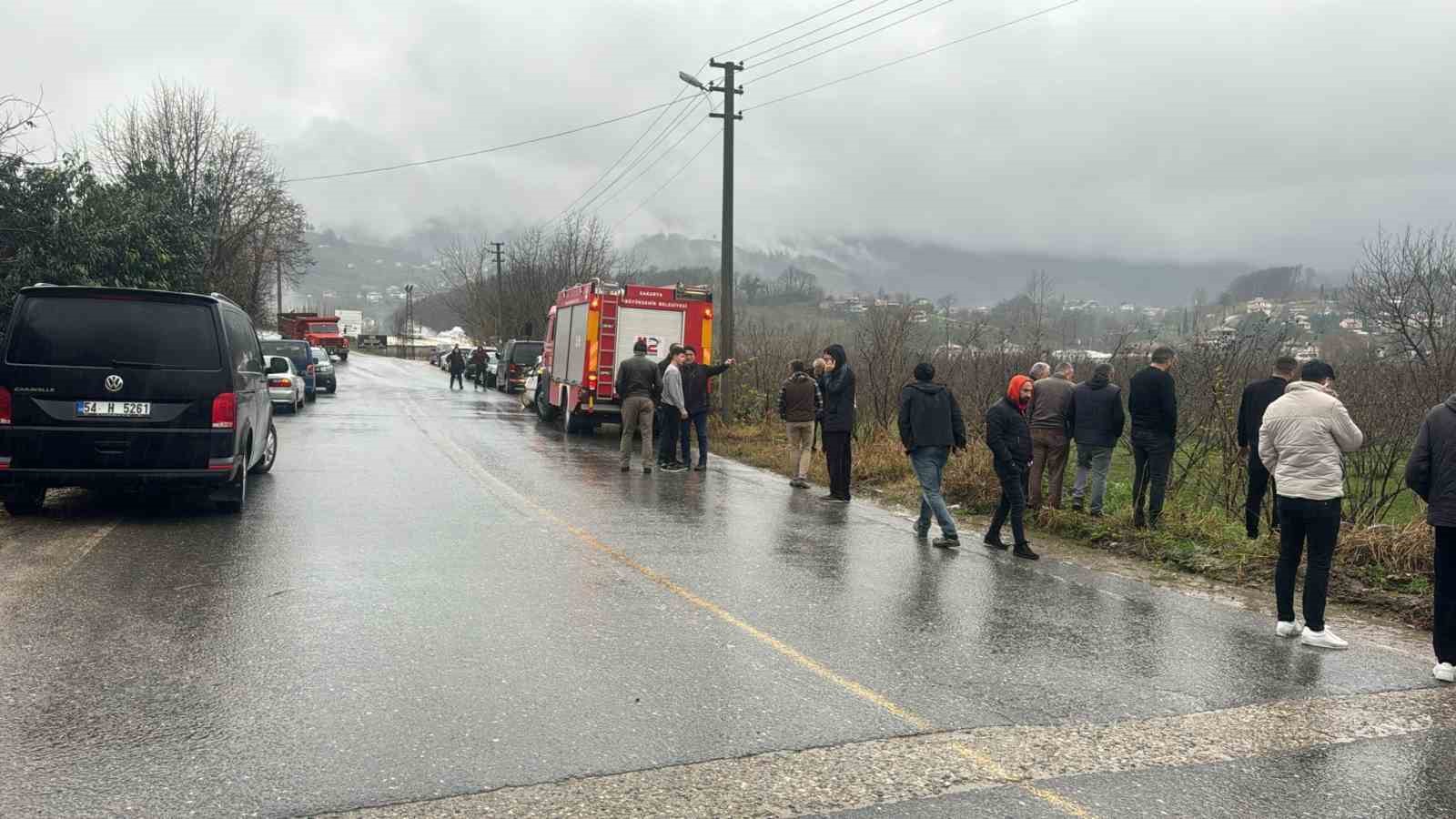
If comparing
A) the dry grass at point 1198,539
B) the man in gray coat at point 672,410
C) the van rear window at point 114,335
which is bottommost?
the dry grass at point 1198,539

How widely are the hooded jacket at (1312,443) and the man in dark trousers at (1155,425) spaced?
3.75m

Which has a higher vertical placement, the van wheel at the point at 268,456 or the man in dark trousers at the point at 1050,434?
the man in dark trousers at the point at 1050,434

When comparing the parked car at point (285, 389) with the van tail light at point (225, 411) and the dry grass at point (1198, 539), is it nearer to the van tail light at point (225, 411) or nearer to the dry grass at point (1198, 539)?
the dry grass at point (1198, 539)

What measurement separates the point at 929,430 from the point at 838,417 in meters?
2.48

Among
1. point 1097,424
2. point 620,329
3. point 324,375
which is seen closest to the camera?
point 1097,424

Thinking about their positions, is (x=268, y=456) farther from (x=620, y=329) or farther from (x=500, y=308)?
(x=500, y=308)

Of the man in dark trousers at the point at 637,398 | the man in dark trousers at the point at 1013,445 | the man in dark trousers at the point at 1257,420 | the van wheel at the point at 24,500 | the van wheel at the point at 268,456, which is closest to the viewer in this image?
the van wheel at the point at 24,500

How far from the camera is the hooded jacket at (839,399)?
1216cm

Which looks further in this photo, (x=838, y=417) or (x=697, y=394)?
(x=697, y=394)

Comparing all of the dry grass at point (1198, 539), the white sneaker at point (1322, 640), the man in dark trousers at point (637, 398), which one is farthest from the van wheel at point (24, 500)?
the white sneaker at point (1322, 640)

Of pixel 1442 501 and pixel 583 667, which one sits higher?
pixel 1442 501

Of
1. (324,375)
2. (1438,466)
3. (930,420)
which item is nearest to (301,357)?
(324,375)

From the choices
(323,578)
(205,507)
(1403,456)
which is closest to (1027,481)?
(1403,456)

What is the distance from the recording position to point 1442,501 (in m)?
5.60
